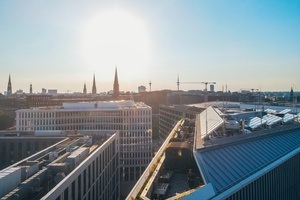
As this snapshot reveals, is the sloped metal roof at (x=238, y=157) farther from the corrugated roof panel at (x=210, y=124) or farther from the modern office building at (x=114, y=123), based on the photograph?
the modern office building at (x=114, y=123)

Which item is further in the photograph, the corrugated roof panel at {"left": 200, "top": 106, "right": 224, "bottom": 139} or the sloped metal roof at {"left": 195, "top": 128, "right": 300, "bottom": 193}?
the corrugated roof panel at {"left": 200, "top": 106, "right": 224, "bottom": 139}

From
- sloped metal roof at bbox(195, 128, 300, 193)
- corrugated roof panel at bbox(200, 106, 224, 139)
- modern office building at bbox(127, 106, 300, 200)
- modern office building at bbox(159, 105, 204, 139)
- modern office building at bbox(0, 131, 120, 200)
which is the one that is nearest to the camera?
modern office building at bbox(127, 106, 300, 200)

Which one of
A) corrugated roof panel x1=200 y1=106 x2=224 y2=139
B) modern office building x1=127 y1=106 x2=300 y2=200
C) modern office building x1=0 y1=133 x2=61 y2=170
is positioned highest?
corrugated roof panel x1=200 y1=106 x2=224 y2=139

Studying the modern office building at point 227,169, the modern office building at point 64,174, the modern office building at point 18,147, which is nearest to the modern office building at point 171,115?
the modern office building at point 64,174

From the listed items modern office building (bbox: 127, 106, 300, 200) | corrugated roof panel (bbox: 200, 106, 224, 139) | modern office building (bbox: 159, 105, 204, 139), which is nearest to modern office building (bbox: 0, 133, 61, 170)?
corrugated roof panel (bbox: 200, 106, 224, 139)

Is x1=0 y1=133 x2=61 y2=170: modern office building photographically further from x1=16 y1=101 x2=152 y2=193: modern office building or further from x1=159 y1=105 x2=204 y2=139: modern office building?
x1=159 y1=105 x2=204 y2=139: modern office building

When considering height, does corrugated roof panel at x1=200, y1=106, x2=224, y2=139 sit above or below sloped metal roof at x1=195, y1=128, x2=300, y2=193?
above

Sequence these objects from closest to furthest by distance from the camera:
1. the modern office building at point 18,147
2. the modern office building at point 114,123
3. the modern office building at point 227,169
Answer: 1. the modern office building at point 227,169
2. the modern office building at point 18,147
3. the modern office building at point 114,123

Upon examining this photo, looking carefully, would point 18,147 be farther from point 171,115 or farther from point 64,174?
point 171,115
